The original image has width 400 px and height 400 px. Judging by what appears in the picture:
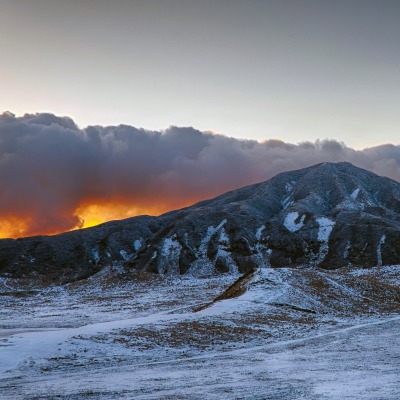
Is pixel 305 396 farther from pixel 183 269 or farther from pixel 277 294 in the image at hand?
pixel 183 269

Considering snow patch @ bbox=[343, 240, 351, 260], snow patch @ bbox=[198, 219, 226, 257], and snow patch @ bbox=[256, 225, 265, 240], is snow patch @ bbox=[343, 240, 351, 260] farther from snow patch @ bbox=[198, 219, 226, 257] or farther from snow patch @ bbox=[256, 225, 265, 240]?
snow patch @ bbox=[198, 219, 226, 257]

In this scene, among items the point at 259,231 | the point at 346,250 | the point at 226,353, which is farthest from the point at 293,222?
the point at 226,353

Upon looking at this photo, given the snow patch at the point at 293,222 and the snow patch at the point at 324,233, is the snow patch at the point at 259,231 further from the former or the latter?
the snow patch at the point at 324,233

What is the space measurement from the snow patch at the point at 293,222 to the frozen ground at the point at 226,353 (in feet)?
387

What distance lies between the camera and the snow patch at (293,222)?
176225mm

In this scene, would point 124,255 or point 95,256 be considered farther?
point 124,255

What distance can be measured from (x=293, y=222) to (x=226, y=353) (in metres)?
158

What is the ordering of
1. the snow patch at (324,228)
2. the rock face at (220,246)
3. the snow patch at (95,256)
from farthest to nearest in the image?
the snow patch at (95,256), the snow patch at (324,228), the rock face at (220,246)

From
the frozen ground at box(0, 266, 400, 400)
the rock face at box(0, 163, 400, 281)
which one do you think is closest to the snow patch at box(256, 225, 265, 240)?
the rock face at box(0, 163, 400, 281)

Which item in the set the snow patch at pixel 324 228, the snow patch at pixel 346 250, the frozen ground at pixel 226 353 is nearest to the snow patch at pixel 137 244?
the snow patch at pixel 324 228

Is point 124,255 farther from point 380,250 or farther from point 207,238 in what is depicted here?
point 380,250

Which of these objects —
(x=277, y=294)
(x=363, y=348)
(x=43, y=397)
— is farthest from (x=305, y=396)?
(x=277, y=294)

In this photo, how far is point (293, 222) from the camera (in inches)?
7175

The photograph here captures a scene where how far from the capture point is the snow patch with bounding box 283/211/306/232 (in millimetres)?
176225
